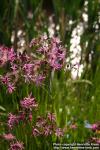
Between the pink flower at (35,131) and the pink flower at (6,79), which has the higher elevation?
the pink flower at (6,79)

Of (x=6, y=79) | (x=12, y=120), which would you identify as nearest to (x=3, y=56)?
(x=6, y=79)

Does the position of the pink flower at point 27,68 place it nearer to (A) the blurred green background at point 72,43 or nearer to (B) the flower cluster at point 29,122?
(B) the flower cluster at point 29,122

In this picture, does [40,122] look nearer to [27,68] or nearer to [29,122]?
[29,122]

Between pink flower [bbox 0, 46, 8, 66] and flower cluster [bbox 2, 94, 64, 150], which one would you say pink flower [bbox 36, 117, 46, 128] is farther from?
pink flower [bbox 0, 46, 8, 66]

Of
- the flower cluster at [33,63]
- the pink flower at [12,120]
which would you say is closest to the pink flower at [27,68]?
the flower cluster at [33,63]

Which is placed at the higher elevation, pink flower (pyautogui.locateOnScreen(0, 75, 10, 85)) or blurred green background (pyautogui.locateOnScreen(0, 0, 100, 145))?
blurred green background (pyautogui.locateOnScreen(0, 0, 100, 145))

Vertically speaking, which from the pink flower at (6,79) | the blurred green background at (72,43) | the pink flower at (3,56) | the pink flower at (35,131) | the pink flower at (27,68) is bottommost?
the pink flower at (35,131)

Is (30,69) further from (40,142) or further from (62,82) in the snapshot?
(62,82)

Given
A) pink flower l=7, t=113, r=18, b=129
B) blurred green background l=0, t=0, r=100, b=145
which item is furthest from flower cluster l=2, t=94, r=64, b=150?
blurred green background l=0, t=0, r=100, b=145

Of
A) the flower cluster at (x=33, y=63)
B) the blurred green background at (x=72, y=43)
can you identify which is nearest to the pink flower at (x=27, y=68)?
the flower cluster at (x=33, y=63)

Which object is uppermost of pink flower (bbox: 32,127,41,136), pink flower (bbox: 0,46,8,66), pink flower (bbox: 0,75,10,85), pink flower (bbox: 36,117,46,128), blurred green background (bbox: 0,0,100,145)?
blurred green background (bbox: 0,0,100,145)

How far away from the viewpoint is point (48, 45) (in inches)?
79.1

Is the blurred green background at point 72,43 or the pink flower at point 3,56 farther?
the blurred green background at point 72,43

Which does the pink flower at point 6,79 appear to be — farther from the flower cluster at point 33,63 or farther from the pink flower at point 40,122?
the pink flower at point 40,122
